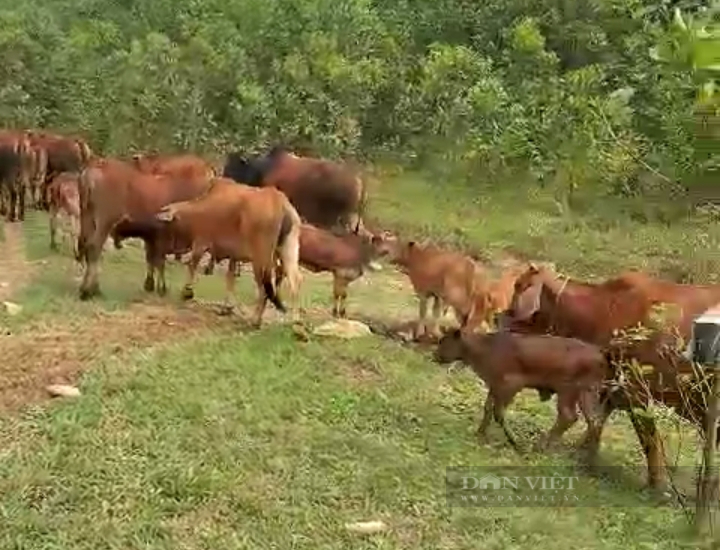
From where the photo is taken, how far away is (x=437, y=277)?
10.4 metres

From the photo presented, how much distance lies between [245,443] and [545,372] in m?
1.96

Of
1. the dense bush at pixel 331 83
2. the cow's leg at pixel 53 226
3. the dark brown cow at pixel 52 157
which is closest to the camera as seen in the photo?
the cow's leg at pixel 53 226

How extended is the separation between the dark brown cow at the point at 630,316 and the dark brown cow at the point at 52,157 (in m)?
7.49

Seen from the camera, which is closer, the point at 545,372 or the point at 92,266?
the point at 545,372

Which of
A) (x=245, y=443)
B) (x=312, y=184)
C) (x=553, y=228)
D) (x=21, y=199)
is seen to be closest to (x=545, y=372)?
(x=245, y=443)

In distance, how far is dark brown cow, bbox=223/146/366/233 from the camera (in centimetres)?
1327

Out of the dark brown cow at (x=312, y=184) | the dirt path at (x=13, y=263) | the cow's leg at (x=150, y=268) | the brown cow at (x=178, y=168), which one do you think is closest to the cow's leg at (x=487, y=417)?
the brown cow at (x=178, y=168)

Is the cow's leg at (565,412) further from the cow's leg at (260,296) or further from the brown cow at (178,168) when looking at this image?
the brown cow at (178,168)

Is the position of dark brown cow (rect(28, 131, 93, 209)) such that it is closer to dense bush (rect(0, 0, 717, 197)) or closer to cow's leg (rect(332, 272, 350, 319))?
dense bush (rect(0, 0, 717, 197))

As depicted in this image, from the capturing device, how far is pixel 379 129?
2039 centimetres

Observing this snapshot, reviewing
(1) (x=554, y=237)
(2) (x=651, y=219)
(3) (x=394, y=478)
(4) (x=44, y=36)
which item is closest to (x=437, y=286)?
(3) (x=394, y=478)

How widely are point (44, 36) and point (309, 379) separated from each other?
12.8m

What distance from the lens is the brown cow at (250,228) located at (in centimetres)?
971

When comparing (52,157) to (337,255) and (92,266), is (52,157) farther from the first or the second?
(337,255)
